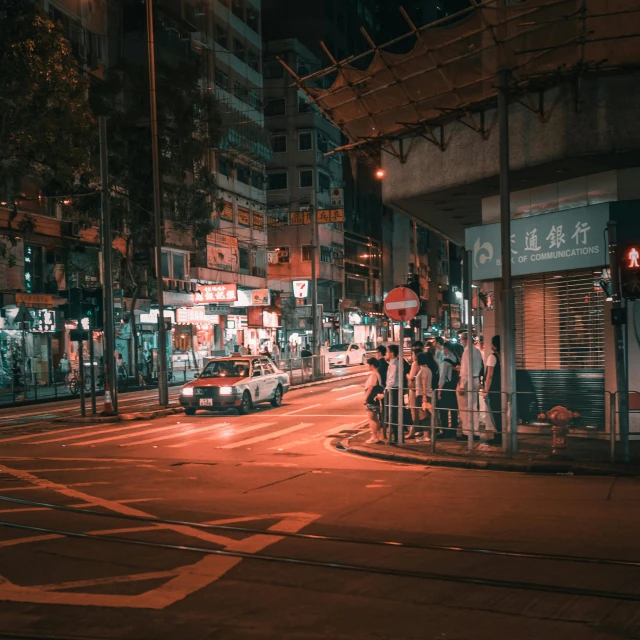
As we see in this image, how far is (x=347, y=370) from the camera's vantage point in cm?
4862

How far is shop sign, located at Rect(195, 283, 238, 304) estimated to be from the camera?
4832cm

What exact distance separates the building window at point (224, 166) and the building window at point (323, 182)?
1524cm

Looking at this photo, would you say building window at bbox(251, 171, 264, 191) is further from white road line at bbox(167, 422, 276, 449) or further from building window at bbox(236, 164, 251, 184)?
white road line at bbox(167, 422, 276, 449)

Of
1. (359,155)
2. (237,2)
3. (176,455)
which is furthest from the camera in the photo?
(237,2)

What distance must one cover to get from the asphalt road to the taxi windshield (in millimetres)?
10039

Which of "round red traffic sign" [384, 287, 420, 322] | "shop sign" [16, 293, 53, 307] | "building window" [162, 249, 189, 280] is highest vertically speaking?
"building window" [162, 249, 189, 280]

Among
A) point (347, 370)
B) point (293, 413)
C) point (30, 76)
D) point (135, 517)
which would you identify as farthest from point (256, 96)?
point (135, 517)

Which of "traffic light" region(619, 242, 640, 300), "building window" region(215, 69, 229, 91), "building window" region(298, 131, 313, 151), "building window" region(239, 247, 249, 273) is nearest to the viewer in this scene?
"traffic light" region(619, 242, 640, 300)

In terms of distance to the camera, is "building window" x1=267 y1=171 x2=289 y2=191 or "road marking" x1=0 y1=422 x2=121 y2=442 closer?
"road marking" x1=0 y1=422 x2=121 y2=442

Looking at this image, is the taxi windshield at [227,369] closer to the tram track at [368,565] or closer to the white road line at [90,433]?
the white road line at [90,433]

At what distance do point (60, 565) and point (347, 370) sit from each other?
4118 centimetres

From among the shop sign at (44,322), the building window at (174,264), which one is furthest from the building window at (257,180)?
the shop sign at (44,322)

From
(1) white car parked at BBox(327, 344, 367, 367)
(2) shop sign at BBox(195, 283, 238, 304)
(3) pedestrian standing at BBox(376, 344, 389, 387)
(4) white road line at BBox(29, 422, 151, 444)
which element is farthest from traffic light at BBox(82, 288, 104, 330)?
(1) white car parked at BBox(327, 344, 367, 367)

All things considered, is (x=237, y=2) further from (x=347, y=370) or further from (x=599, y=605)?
(x=599, y=605)
